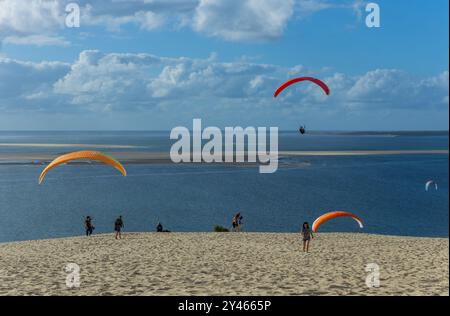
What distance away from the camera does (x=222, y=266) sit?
18000mm

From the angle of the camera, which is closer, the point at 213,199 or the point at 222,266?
the point at 222,266

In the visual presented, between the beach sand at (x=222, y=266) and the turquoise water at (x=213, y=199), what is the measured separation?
28407mm

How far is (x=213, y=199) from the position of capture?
7462 centimetres

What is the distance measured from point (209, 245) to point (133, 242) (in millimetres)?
3862

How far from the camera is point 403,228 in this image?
57.9m

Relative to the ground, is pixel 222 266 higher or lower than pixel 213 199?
lower

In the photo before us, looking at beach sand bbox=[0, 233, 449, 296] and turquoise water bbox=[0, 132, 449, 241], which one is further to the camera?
turquoise water bbox=[0, 132, 449, 241]

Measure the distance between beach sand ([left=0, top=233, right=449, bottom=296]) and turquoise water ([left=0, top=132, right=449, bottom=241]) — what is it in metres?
28.4

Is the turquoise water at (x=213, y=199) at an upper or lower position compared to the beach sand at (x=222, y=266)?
upper

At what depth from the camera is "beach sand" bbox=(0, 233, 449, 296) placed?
47.1 feet

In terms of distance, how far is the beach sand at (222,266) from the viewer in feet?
47.1

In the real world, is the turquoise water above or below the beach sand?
above

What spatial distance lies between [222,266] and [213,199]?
2232 inches
